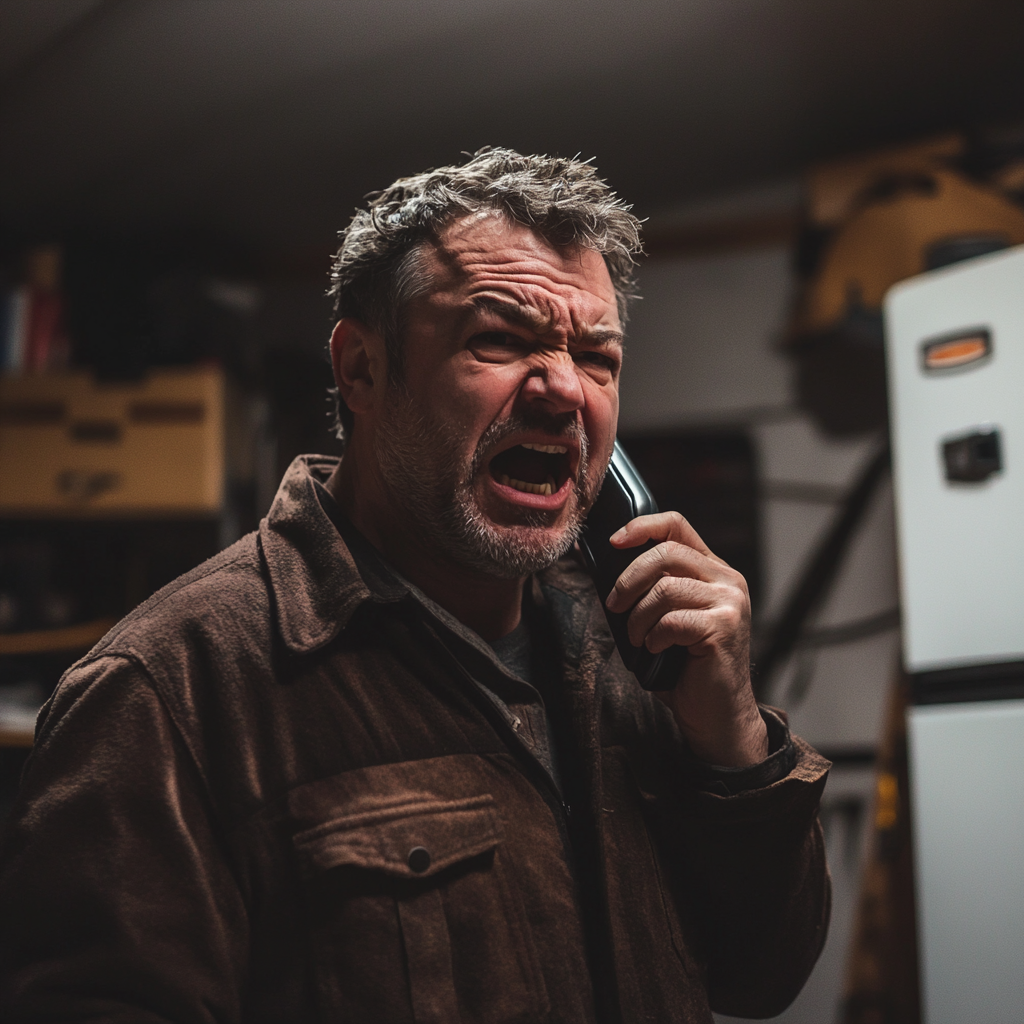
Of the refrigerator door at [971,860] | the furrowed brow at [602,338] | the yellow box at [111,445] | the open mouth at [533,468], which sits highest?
the yellow box at [111,445]

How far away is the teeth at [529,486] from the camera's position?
3.13ft

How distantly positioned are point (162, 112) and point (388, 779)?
1.95m

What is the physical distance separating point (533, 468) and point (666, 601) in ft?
0.65

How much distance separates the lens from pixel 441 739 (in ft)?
2.84

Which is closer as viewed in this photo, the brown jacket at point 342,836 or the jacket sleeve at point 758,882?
the brown jacket at point 342,836

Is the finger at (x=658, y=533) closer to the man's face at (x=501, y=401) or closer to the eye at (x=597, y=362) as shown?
the man's face at (x=501, y=401)

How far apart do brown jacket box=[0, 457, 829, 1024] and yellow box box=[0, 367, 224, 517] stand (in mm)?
1682

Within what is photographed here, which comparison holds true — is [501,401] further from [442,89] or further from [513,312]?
[442,89]

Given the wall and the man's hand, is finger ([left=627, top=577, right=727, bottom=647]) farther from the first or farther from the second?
the wall

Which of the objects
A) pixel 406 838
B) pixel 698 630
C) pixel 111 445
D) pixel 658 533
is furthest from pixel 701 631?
pixel 111 445

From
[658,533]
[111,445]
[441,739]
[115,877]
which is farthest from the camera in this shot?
[111,445]

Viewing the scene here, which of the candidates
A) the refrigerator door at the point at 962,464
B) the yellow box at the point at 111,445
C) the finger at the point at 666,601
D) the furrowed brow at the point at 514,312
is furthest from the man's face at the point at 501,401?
the yellow box at the point at 111,445

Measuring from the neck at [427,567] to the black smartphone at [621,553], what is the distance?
0.09m

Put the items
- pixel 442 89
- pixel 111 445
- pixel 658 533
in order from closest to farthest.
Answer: pixel 658 533, pixel 442 89, pixel 111 445
